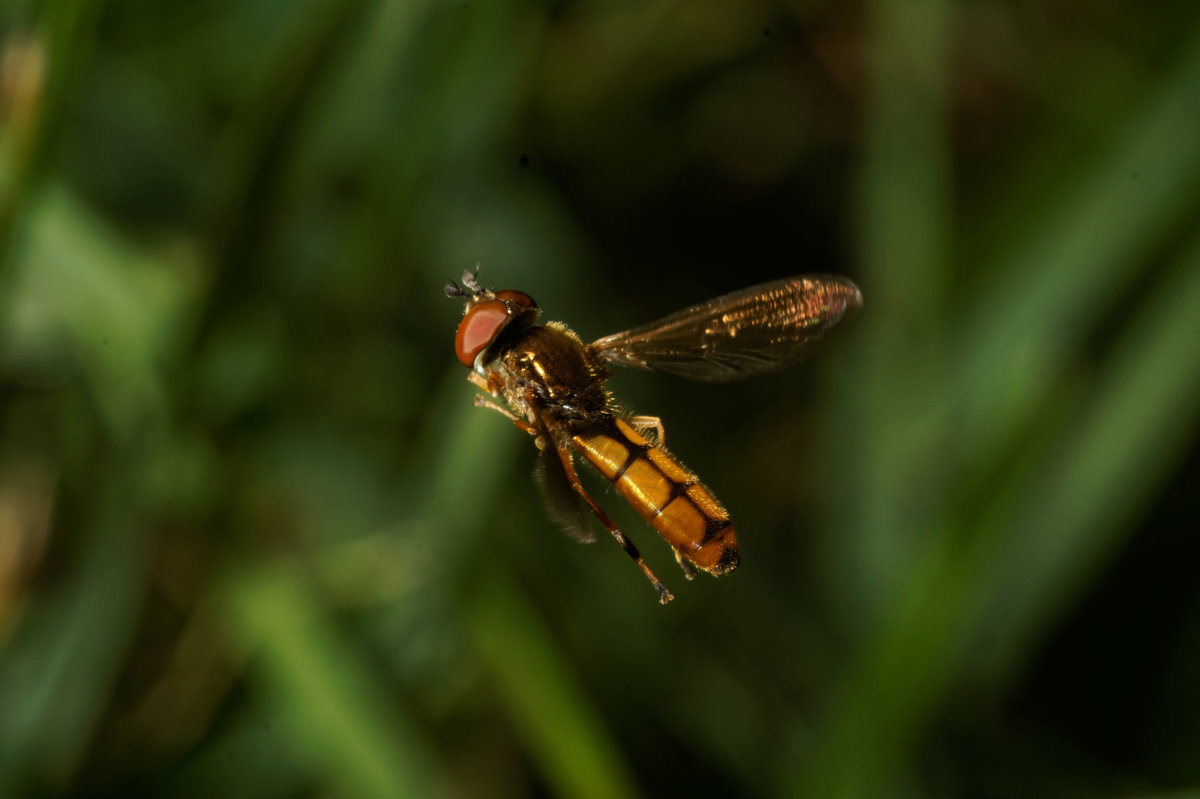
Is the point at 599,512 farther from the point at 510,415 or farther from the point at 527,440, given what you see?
the point at 527,440

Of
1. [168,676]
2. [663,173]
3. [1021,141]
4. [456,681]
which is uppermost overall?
[663,173]

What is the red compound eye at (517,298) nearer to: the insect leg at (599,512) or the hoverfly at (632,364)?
the hoverfly at (632,364)

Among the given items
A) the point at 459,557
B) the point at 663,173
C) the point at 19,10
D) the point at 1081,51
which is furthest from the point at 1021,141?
the point at 19,10

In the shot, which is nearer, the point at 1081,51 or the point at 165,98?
the point at 165,98

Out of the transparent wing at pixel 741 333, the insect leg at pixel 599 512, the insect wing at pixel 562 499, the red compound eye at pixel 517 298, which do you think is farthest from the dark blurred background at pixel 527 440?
the insect wing at pixel 562 499

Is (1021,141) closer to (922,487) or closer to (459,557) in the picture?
(922,487)

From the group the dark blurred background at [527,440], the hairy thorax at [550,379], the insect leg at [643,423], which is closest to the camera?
the hairy thorax at [550,379]
